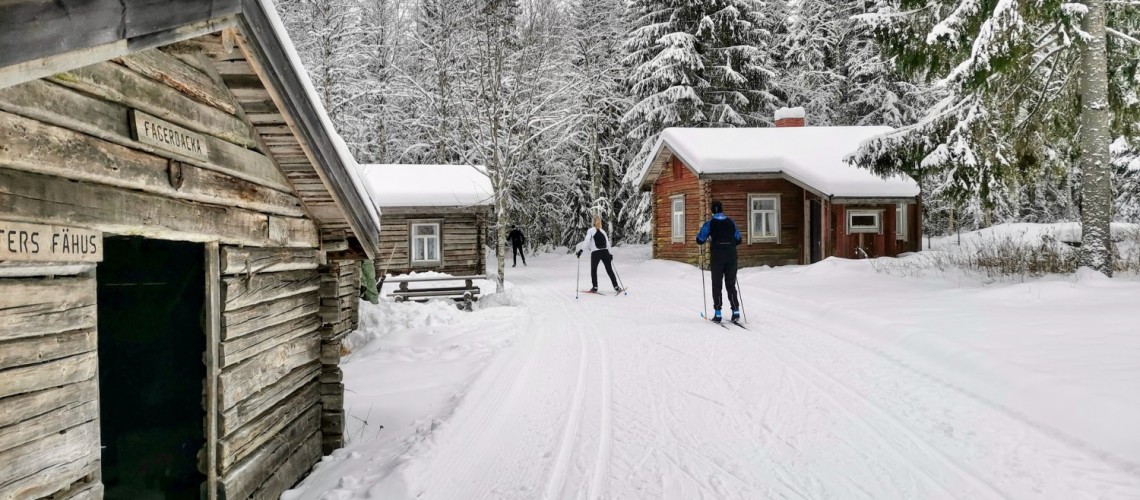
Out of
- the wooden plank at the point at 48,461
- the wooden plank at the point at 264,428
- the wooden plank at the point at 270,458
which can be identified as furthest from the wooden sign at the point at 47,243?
the wooden plank at the point at 270,458

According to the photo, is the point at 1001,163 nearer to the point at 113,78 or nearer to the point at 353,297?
the point at 353,297

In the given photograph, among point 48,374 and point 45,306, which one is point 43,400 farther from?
point 45,306

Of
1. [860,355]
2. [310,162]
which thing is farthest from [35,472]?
[860,355]

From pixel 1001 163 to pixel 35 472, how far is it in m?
13.2

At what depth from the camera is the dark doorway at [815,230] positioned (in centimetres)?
1991

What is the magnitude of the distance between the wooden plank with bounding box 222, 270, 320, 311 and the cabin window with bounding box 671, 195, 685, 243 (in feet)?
58.2

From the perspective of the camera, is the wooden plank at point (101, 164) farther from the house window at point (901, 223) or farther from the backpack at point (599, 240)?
the house window at point (901, 223)

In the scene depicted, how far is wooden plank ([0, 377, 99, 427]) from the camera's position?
7.23 feet

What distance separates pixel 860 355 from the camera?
700 centimetres

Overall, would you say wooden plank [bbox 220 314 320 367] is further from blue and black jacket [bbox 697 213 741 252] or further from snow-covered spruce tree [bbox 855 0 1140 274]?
snow-covered spruce tree [bbox 855 0 1140 274]

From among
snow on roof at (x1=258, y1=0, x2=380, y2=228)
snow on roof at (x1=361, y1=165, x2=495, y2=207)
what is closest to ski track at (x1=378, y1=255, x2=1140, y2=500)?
snow on roof at (x1=258, y1=0, x2=380, y2=228)

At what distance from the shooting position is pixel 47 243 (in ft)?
7.70

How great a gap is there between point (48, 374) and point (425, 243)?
17.5m

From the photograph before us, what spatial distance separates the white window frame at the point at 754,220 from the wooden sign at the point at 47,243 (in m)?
19.4
